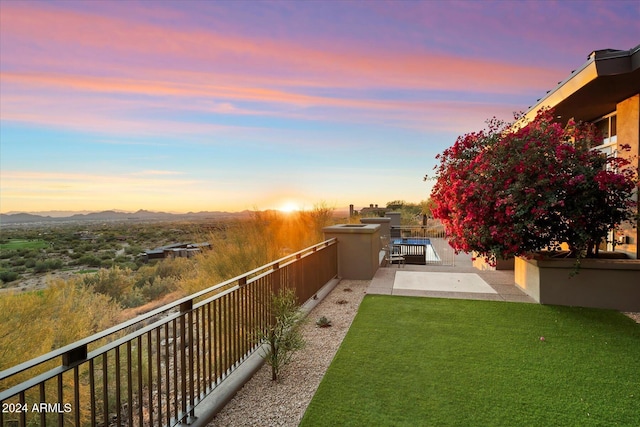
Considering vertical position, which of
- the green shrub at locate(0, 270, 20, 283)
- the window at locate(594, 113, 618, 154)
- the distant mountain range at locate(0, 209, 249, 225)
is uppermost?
the window at locate(594, 113, 618, 154)

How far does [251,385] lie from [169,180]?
1348 centimetres

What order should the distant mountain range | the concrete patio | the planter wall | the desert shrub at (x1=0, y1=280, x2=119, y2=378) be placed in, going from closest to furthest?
the desert shrub at (x1=0, y1=280, x2=119, y2=378) → the planter wall → the concrete patio → the distant mountain range

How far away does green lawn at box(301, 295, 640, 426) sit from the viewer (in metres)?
2.38

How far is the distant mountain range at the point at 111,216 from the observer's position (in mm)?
8173

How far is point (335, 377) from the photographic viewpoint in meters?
2.94

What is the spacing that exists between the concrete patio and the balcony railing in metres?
1.30

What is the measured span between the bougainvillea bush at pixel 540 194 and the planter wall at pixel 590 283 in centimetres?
29

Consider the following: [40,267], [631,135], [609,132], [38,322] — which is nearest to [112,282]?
[40,267]

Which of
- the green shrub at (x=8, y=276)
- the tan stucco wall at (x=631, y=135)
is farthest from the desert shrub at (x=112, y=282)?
the tan stucco wall at (x=631, y=135)

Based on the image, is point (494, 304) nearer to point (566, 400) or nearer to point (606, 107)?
point (566, 400)

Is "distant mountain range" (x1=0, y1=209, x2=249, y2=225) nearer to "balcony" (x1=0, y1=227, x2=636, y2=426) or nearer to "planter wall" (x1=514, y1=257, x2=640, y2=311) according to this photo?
"balcony" (x1=0, y1=227, x2=636, y2=426)

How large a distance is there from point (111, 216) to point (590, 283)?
51.6 feet

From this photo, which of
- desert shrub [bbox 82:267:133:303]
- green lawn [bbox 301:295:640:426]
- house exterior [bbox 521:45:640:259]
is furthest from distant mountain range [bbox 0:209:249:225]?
house exterior [bbox 521:45:640:259]

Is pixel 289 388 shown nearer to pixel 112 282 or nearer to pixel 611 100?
pixel 112 282
